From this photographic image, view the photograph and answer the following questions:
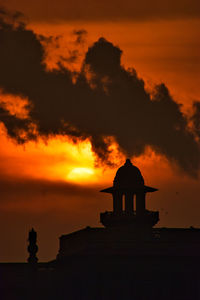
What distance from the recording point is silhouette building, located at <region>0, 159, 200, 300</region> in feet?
527

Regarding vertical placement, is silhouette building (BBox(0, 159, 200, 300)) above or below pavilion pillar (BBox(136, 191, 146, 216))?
below

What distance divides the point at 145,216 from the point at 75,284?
26.6 ft

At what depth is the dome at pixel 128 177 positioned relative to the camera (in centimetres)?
16100

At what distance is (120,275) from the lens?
6368 inches

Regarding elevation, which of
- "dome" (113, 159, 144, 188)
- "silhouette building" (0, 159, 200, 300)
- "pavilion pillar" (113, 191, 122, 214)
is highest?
"dome" (113, 159, 144, 188)

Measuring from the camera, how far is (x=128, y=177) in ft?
531

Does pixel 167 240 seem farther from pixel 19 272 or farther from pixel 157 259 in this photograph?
pixel 19 272

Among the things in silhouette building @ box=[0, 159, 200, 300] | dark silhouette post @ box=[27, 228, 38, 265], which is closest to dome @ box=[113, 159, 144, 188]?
silhouette building @ box=[0, 159, 200, 300]

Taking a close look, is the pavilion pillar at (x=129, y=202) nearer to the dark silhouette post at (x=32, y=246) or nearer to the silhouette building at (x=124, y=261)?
the silhouette building at (x=124, y=261)

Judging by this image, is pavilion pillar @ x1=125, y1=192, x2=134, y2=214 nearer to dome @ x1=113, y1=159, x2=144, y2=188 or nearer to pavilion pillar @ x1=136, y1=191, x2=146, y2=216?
pavilion pillar @ x1=136, y1=191, x2=146, y2=216

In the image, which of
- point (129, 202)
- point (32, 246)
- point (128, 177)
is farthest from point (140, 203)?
point (32, 246)

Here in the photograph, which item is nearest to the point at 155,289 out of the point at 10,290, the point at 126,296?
the point at 126,296

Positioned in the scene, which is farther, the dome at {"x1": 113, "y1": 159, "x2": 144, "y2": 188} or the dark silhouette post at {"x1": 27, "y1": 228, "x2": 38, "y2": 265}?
the dark silhouette post at {"x1": 27, "y1": 228, "x2": 38, "y2": 265}

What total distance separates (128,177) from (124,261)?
22.8ft
